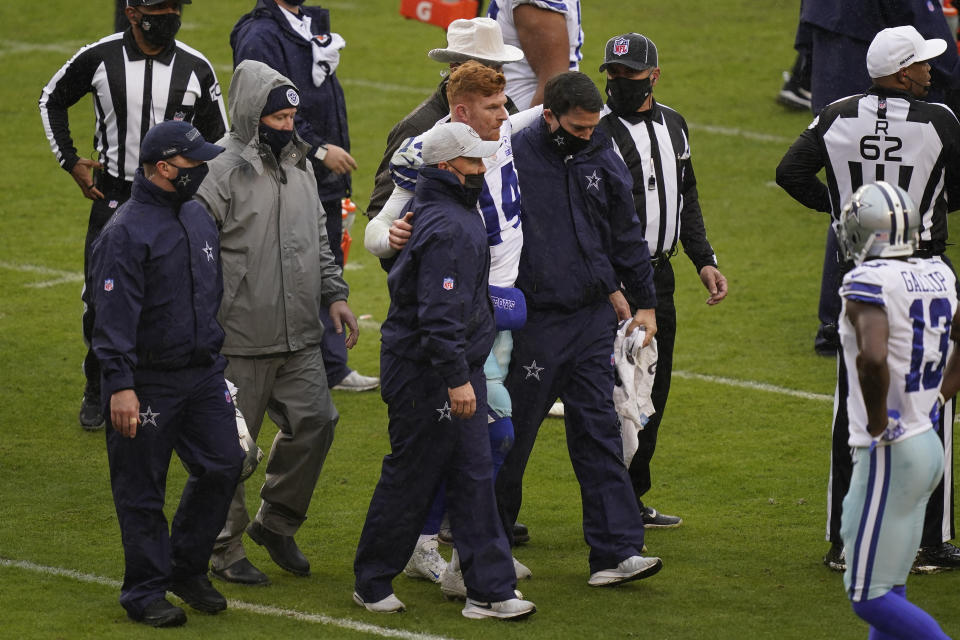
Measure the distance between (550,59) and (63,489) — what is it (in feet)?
10.7

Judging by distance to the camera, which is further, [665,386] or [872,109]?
[665,386]

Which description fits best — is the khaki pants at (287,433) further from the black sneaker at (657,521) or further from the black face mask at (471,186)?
the black sneaker at (657,521)

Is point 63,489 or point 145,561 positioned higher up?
point 145,561

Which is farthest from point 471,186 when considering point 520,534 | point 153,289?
point 520,534

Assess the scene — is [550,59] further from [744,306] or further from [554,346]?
[744,306]

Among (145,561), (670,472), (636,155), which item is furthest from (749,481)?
(145,561)

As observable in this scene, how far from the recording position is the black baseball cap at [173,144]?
5.93 meters

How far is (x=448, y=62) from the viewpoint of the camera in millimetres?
7125

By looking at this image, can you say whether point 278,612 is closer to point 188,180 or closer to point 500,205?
point 188,180

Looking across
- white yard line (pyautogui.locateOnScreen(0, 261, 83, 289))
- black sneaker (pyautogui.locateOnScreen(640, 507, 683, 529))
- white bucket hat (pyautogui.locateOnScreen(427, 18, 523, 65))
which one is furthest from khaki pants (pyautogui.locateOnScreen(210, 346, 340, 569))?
white yard line (pyautogui.locateOnScreen(0, 261, 83, 289))

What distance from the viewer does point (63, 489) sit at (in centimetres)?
788

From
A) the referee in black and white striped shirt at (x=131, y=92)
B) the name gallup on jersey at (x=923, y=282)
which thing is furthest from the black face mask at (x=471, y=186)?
the referee in black and white striped shirt at (x=131, y=92)

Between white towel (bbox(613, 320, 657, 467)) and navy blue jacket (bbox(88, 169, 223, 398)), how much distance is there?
178 centimetres

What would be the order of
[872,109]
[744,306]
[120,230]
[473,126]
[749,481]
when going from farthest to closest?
[744,306], [749,481], [872,109], [473,126], [120,230]
